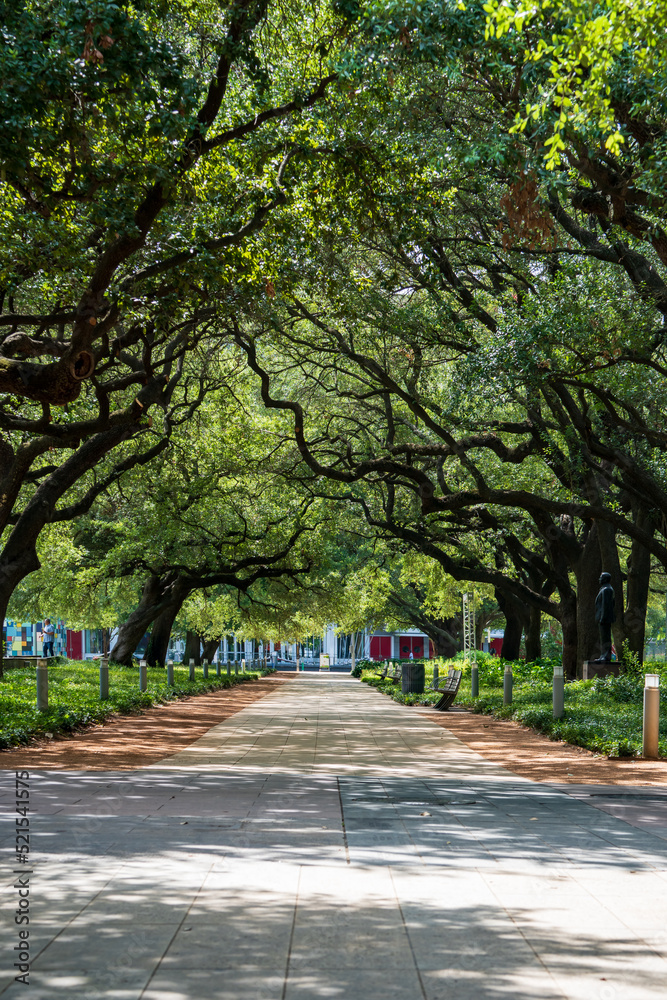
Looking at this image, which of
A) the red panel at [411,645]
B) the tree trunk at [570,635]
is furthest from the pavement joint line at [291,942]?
the red panel at [411,645]

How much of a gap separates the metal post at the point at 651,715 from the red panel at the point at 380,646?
79.0 metres

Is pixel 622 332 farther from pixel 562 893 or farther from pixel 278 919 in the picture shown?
pixel 278 919

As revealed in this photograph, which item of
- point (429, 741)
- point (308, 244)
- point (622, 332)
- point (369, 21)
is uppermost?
point (369, 21)

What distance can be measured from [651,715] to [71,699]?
1062 centimetres

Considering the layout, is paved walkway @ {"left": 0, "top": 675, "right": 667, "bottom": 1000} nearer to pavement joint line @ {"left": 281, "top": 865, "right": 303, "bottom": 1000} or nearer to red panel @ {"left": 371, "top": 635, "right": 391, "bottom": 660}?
pavement joint line @ {"left": 281, "top": 865, "right": 303, "bottom": 1000}

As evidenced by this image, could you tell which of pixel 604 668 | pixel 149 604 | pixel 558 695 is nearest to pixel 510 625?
pixel 149 604

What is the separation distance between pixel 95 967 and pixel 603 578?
55.4 feet

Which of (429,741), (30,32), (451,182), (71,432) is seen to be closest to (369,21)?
(30,32)

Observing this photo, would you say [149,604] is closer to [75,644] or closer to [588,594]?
[588,594]

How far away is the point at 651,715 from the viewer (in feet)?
38.3

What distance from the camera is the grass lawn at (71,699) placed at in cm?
1303

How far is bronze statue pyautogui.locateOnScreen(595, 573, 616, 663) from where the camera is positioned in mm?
18594

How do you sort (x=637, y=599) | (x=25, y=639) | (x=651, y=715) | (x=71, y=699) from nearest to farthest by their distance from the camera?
(x=651, y=715) < (x=71, y=699) < (x=637, y=599) < (x=25, y=639)

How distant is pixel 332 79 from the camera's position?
1170 cm
